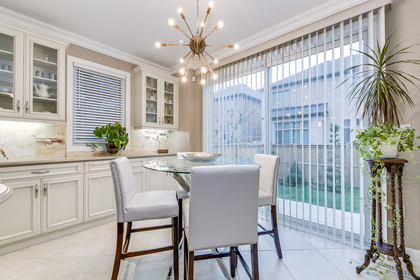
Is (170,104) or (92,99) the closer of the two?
(92,99)

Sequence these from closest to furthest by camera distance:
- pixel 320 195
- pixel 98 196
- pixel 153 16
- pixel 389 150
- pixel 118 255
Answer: pixel 118 255 < pixel 389 150 < pixel 320 195 < pixel 153 16 < pixel 98 196

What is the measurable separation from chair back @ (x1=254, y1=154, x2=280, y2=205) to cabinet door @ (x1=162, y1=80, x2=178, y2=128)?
2.34 metres

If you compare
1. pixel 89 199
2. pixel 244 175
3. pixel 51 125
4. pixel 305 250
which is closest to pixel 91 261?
pixel 89 199

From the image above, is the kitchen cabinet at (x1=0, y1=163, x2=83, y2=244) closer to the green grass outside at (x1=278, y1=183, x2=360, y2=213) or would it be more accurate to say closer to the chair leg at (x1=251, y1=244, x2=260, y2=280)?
the chair leg at (x1=251, y1=244, x2=260, y2=280)

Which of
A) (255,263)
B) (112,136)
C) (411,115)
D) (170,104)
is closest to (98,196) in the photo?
(112,136)

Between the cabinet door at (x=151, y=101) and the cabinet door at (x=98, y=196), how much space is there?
1247 mm

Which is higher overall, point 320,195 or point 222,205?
point 222,205

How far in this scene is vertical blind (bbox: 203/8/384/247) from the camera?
2197 millimetres

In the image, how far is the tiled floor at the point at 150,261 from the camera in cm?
174

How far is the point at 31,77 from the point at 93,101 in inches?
34.6

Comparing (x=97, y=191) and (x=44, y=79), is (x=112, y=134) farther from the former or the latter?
(x=44, y=79)

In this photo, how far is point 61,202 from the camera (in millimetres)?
2453

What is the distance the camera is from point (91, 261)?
76.4 inches

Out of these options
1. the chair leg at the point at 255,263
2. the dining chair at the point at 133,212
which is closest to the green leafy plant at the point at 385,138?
the chair leg at the point at 255,263
